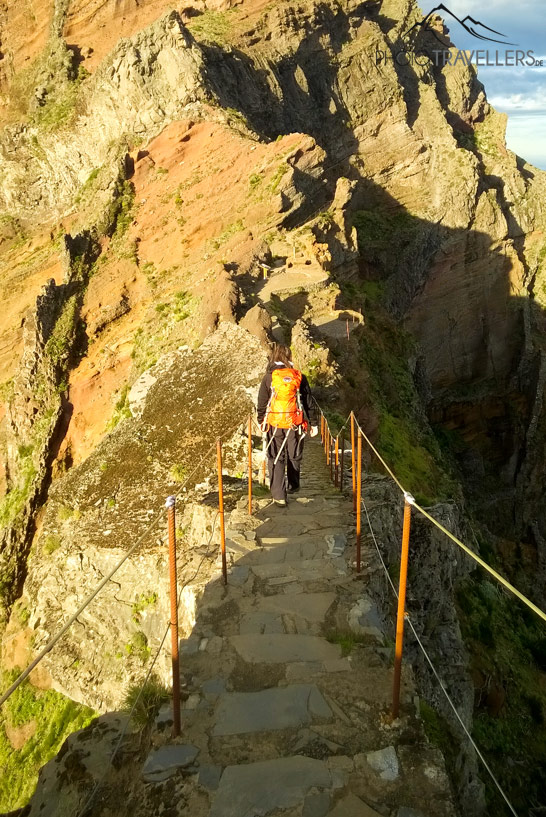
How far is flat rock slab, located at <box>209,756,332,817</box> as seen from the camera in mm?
3123

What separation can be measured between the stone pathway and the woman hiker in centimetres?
128

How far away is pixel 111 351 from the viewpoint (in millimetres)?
15766

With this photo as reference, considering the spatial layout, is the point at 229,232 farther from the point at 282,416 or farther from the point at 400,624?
the point at 400,624

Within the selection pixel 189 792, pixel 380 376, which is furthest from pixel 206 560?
pixel 380 376

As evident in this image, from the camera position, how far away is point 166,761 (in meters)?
3.45

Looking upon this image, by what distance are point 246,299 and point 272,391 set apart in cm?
756

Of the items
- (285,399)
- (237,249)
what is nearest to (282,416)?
(285,399)

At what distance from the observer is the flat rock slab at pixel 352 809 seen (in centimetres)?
303

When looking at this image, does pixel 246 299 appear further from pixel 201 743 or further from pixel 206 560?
pixel 201 743

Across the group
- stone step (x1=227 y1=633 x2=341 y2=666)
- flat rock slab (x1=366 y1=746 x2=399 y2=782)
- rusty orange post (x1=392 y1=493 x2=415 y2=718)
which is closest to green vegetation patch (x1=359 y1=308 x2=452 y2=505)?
stone step (x1=227 y1=633 x2=341 y2=666)

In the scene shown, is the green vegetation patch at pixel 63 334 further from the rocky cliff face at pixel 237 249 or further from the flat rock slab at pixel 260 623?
the flat rock slab at pixel 260 623

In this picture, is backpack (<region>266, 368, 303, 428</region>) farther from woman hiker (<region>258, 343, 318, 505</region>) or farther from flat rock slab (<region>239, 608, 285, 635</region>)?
flat rock slab (<region>239, 608, 285, 635</region>)

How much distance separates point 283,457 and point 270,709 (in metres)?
3.31

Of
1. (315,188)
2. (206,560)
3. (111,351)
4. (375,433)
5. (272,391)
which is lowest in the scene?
(206,560)
